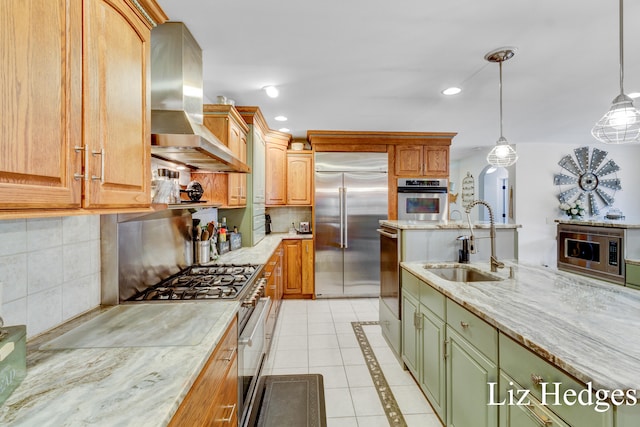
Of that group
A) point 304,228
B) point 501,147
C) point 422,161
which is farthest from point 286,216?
point 501,147

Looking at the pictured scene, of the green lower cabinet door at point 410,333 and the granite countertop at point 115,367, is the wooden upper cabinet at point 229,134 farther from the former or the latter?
the green lower cabinet door at point 410,333

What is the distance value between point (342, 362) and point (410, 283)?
972 mm

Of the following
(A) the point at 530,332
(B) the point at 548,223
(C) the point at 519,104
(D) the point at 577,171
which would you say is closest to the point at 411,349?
(A) the point at 530,332

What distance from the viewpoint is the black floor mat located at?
1.89m

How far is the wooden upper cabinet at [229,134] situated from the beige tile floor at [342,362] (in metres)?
1.52

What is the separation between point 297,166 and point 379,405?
3.33m

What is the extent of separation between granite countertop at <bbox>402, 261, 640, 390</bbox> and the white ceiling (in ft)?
5.07

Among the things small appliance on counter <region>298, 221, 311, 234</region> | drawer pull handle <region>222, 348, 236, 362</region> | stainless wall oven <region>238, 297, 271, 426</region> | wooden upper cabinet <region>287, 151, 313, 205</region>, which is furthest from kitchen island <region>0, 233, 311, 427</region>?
small appliance on counter <region>298, 221, 311, 234</region>

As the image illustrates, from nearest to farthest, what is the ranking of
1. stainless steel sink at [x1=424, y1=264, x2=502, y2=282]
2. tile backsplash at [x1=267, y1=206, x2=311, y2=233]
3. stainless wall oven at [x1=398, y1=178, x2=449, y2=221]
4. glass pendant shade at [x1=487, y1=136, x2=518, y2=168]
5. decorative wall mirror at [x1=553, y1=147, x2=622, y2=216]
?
stainless steel sink at [x1=424, y1=264, x2=502, y2=282]
glass pendant shade at [x1=487, y1=136, x2=518, y2=168]
stainless wall oven at [x1=398, y1=178, x2=449, y2=221]
tile backsplash at [x1=267, y1=206, x2=311, y2=233]
decorative wall mirror at [x1=553, y1=147, x2=622, y2=216]

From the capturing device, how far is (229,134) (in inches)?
109

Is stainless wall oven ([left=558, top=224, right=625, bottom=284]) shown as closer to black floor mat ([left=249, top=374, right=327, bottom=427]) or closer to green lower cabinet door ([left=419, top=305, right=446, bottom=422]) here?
green lower cabinet door ([left=419, top=305, right=446, bottom=422])

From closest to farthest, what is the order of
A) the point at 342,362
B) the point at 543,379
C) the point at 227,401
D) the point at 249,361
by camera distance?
the point at 543,379 → the point at 227,401 → the point at 249,361 → the point at 342,362

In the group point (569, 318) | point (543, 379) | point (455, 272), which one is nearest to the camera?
point (543, 379)

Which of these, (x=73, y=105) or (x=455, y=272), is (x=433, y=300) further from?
(x=73, y=105)
